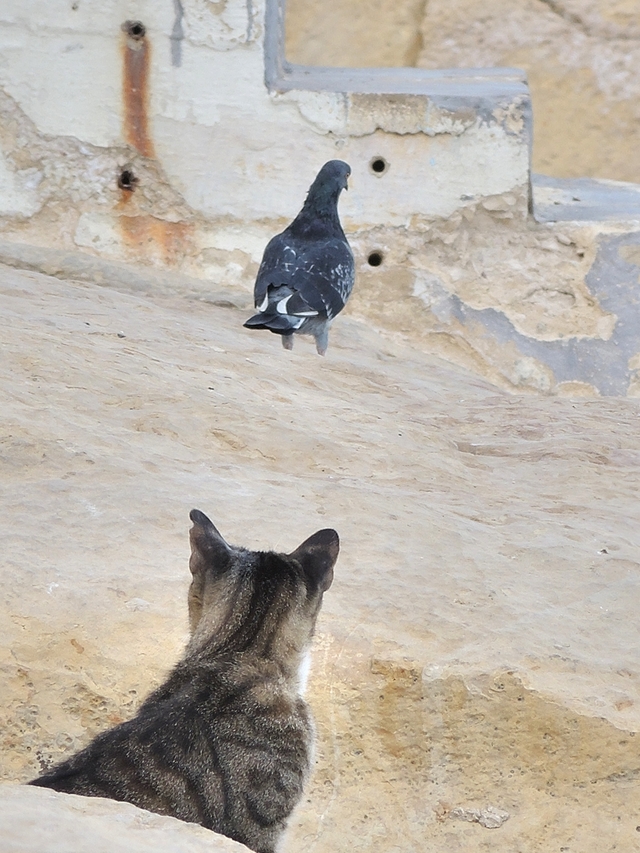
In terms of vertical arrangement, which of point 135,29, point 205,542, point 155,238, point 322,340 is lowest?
point 322,340

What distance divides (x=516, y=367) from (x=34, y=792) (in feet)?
18.8

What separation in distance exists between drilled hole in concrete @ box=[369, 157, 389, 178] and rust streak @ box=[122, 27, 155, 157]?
1.35 metres

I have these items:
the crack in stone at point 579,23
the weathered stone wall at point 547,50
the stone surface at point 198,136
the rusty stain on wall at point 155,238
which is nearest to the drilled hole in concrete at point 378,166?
the stone surface at point 198,136

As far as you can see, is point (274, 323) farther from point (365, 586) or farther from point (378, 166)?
point (365, 586)

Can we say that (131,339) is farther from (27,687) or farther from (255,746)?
(255,746)

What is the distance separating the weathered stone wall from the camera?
13086 mm

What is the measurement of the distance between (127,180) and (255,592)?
517 centimetres

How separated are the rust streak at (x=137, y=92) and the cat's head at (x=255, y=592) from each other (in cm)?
503

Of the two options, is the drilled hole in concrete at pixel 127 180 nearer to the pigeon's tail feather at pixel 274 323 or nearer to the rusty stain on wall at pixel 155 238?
the rusty stain on wall at pixel 155 238

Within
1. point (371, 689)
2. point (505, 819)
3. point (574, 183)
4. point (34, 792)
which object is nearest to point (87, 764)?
point (34, 792)

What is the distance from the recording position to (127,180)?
23.8ft

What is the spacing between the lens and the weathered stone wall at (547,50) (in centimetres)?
1309

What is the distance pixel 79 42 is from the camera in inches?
278

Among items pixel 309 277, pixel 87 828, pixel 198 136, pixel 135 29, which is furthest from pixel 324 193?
pixel 87 828
